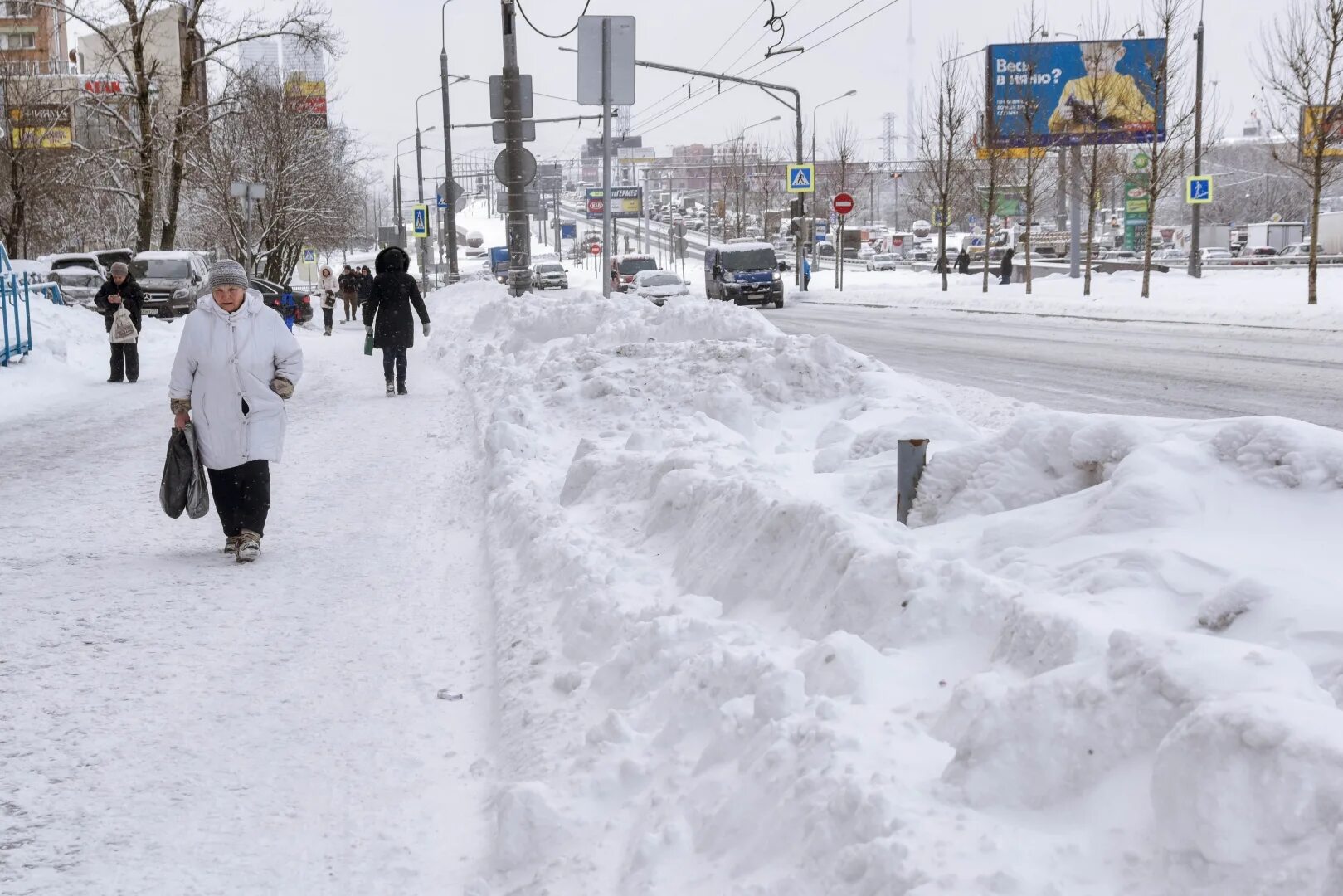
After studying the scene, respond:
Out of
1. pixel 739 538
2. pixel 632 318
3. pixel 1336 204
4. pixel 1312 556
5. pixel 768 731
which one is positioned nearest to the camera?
pixel 768 731

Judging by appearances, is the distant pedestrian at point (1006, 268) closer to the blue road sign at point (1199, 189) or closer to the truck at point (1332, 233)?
the blue road sign at point (1199, 189)

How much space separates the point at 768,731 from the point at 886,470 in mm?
3350

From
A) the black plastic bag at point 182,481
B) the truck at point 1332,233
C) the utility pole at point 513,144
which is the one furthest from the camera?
the truck at point 1332,233

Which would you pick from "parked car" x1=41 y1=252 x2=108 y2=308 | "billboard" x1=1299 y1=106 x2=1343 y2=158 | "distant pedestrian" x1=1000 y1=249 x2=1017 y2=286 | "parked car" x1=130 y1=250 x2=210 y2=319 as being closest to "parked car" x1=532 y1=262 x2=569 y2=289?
"distant pedestrian" x1=1000 y1=249 x2=1017 y2=286

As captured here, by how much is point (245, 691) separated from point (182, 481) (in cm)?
235

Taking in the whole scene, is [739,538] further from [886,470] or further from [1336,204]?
[1336,204]

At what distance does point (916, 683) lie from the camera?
365 centimetres

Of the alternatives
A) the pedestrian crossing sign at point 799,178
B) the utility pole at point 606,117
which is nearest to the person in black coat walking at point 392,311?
the utility pole at point 606,117

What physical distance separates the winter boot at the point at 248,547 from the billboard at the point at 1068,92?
37865mm

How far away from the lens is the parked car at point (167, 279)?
30.5 meters

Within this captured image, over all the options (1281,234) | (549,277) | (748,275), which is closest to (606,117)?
(748,275)

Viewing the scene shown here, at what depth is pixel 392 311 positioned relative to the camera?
47.4ft

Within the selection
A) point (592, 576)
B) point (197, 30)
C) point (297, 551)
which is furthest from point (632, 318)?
point (197, 30)

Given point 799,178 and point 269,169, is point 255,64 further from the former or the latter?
point 799,178
